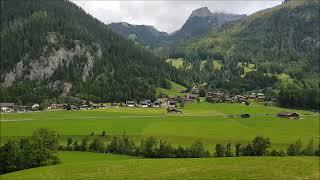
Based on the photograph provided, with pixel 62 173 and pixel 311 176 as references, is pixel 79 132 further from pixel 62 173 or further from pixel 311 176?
pixel 311 176

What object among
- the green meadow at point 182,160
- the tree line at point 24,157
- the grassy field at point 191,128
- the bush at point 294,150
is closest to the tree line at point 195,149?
the bush at point 294,150

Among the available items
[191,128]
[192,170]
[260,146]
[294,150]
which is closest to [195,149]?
[260,146]

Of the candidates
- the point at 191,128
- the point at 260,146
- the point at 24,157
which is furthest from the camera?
the point at 191,128

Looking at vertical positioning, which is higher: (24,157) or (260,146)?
(260,146)

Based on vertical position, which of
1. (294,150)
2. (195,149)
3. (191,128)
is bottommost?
(195,149)

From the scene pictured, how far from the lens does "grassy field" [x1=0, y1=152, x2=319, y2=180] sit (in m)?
49.3

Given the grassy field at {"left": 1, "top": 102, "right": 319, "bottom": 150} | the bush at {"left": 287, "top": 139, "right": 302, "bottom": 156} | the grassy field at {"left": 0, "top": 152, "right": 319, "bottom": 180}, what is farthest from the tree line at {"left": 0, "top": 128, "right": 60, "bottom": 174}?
the bush at {"left": 287, "top": 139, "right": 302, "bottom": 156}

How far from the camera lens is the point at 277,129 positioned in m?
126

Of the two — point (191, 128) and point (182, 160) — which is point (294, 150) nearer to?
point (182, 160)

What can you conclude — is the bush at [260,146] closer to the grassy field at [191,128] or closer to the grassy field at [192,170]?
the grassy field at [191,128]

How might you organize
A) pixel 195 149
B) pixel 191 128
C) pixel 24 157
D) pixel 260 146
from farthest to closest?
pixel 191 128, pixel 195 149, pixel 260 146, pixel 24 157

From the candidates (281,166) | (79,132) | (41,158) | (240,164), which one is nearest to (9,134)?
(79,132)

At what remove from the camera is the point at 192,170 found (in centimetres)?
5928

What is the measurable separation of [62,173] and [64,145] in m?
45.3
